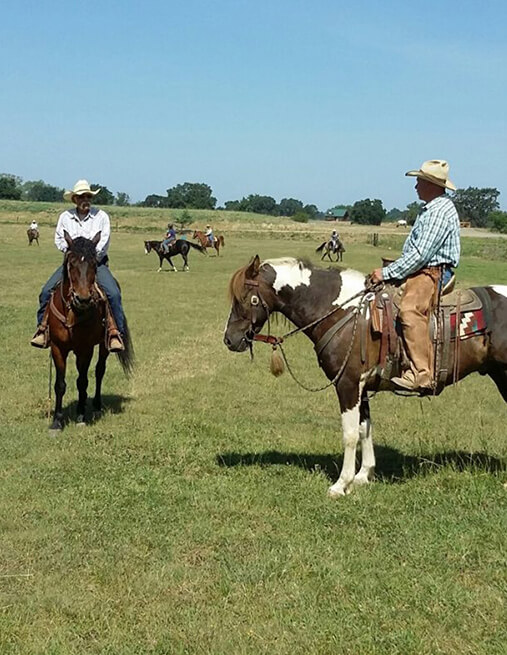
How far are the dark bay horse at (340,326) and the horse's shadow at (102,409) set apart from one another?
3226mm

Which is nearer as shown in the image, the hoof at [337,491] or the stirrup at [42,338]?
the hoof at [337,491]

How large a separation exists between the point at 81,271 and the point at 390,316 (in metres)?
3.42

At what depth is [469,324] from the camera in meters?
6.24

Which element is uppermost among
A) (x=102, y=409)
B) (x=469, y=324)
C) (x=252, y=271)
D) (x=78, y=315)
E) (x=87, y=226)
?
(x=87, y=226)

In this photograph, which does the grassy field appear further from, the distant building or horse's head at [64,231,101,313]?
the distant building

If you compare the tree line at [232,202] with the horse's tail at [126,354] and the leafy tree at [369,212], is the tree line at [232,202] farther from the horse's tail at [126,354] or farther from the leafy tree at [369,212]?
the horse's tail at [126,354]

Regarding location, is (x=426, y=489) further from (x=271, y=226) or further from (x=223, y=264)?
(x=271, y=226)

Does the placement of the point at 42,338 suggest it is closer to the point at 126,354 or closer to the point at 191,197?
the point at 126,354

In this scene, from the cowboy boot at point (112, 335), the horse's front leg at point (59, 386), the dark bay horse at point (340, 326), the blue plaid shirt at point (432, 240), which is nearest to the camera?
the blue plaid shirt at point (432, 240)

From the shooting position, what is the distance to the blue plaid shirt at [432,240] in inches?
233

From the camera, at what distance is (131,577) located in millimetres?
4723

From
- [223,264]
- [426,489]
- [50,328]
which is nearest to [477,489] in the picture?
[426,489]

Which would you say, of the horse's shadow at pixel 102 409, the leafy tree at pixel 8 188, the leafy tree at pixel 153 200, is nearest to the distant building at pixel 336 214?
the leafy tree at pixel 153 200

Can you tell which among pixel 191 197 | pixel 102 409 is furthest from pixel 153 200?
pixel 102 409
